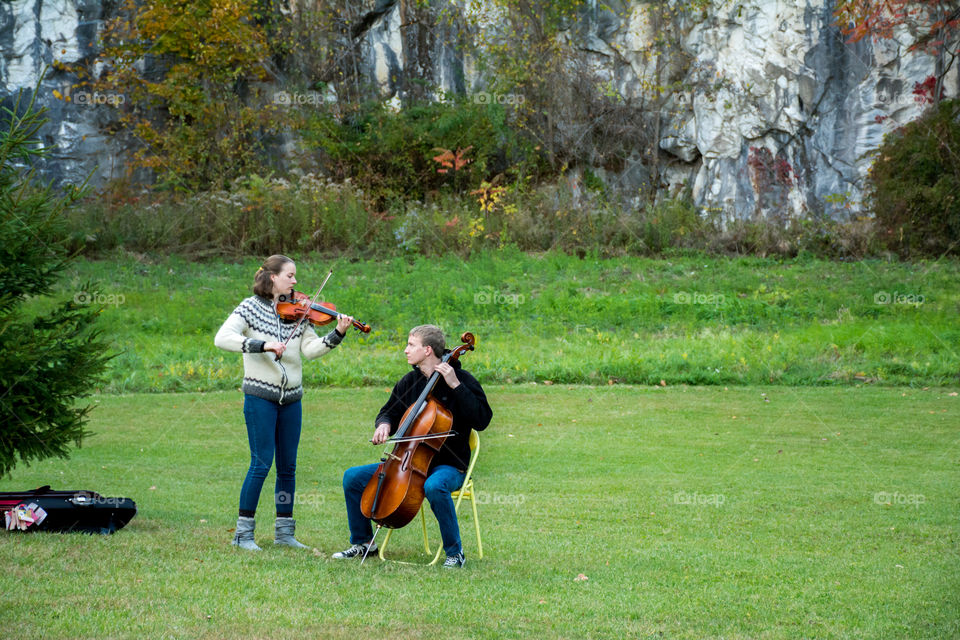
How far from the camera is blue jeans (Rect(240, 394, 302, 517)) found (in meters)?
6.05

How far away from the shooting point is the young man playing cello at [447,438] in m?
5.74

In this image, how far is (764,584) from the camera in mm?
5504

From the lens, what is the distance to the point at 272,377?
6066 mm

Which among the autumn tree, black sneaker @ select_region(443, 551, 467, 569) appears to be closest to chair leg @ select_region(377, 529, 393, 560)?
black sneaker @ select_region(443, 551, 467, 569)

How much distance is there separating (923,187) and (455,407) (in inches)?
670

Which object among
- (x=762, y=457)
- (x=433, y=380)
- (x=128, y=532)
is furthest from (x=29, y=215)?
(x=762, y=457)

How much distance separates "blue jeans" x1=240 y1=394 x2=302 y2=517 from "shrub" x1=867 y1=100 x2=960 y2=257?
56.3 feet

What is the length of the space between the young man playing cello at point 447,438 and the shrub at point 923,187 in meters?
16.8

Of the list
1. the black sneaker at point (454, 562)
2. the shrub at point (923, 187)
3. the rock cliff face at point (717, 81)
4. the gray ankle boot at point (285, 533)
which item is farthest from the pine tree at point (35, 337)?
the shrub at point (923, 187)

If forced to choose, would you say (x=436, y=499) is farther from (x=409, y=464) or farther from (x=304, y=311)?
(x=304, y=311)

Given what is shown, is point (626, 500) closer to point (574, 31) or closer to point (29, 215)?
point (29, 215)

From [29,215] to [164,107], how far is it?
21.8m

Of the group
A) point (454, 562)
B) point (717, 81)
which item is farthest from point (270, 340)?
point (717, 81)

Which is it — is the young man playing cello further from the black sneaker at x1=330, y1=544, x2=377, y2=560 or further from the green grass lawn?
the green grass lawn
